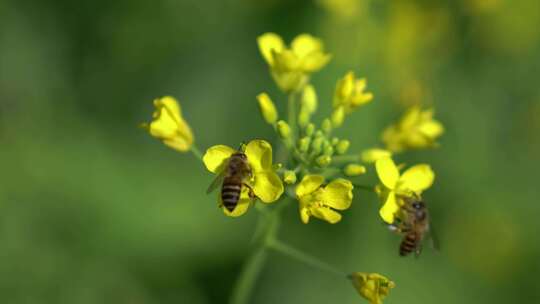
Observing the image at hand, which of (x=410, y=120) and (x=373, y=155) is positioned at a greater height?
(x=410, y=120)

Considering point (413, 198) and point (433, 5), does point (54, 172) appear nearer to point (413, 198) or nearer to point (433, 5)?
point (413, 198)

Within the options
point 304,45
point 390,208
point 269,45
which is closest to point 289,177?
point 390,208

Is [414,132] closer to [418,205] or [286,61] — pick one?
[418,205]

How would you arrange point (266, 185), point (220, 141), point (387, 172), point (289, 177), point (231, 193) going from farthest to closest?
point (220, 141)
point (387, 172)
point (289, 177)
point (266, 185)
point (231, 193)

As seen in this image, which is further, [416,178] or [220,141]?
[220,141]

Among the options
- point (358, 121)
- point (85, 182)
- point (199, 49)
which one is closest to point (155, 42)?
point (199, 49)

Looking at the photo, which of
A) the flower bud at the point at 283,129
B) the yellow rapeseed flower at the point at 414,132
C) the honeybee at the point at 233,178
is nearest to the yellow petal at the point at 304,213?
the honeybee at the point at 233,178

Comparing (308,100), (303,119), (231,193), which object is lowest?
(231,193)

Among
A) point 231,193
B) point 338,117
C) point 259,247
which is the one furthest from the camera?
point 338,117

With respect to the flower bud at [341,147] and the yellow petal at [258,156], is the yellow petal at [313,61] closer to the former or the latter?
the flower bud at [341,147]
